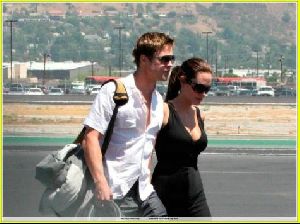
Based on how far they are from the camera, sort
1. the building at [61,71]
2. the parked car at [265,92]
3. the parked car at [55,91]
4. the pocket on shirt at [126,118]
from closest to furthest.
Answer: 1. the pocket on shirt at [126,118]
2. the parked car at [55,91]
3. the parked car at [265,92]
4. the building at [61,71]

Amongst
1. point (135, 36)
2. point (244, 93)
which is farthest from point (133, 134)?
point (135, 36)

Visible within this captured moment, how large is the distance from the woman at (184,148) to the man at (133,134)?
292 mm

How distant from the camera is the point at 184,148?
20.1 feet

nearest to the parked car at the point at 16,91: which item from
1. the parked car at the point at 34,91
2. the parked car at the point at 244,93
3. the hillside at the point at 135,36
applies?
the parked car at the point at 34,91

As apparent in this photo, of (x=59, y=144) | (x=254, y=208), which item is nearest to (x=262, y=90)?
(x=59, y=144)

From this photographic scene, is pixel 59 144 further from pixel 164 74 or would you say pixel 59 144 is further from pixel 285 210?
pixel 164 74

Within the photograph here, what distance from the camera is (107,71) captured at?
145 m

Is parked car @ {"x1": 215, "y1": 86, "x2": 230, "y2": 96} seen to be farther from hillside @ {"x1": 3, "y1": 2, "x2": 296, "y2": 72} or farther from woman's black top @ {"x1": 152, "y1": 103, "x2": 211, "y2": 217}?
woman's black top @ {"x1": 152, "y1": 103, "x2": 211, "y2": 217}

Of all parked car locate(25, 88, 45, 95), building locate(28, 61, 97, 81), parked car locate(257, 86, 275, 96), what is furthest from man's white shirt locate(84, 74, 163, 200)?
building locate(28, 61, 97, 81)

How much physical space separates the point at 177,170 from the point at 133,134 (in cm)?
58

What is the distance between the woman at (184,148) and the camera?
20.0 ft

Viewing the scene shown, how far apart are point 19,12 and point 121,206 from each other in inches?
7212

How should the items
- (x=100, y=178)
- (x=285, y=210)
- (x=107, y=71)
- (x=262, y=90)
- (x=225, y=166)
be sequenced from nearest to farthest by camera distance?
(x=100, y=178) → (x=285, y=210) → (x=225, y=166) → (x=262, y=90) → (x=107, y=71)

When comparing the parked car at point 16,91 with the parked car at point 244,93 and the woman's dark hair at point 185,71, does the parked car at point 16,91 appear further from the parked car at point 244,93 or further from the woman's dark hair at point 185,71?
the woman's dark hair at point 185,71
